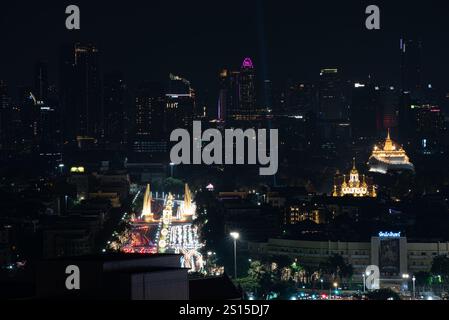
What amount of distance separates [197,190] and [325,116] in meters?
40.6

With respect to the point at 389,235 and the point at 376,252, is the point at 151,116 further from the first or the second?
the point at 376,252

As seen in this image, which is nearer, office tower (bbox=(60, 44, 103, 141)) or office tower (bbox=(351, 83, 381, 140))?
office tower (bbox=(60, 44, 103, 141))

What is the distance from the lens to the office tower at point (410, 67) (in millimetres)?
99500

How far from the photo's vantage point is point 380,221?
55219 mm

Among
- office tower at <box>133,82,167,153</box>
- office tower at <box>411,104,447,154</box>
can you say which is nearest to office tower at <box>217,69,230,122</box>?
office tower at <box>133,82,167,153</box>

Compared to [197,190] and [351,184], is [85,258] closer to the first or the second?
[351,184]

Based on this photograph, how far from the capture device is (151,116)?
393ft

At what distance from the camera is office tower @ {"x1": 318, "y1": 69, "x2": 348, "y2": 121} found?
111938mm

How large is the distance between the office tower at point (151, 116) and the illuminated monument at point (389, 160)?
26.8 metres

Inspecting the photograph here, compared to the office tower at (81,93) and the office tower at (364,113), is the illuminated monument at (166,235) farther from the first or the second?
the office tower at (364,113)

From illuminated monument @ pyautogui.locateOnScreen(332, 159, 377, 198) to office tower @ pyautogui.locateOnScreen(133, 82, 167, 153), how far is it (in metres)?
42.7

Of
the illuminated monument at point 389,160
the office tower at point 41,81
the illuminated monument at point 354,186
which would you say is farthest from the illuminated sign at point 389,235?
the office tower at point 41,81

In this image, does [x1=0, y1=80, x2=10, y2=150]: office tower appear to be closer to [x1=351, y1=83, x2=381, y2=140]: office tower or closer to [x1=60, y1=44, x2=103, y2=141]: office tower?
[x1=60, y1=44, x2=103, y2=141]: office tower
